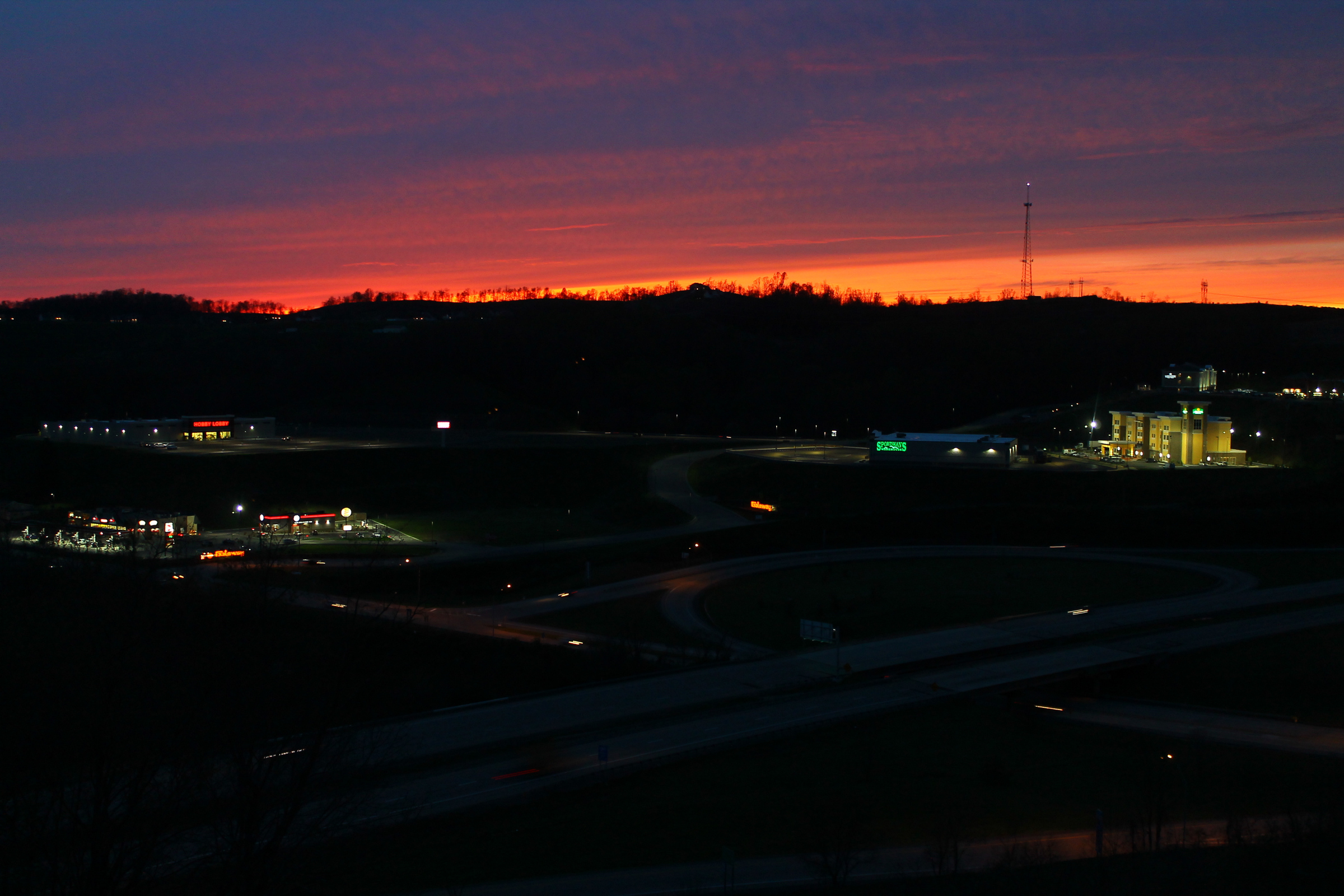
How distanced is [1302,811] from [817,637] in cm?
1199

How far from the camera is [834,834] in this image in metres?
12.0

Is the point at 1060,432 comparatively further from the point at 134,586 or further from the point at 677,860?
the point at 134,586

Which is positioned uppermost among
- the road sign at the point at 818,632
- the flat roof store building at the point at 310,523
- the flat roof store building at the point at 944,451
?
the flat roof store building at the point at 944,451

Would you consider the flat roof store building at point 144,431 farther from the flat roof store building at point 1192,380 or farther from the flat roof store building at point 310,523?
the flat roof store building at point 1192,380

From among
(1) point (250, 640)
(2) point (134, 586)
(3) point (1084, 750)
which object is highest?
(2) point (134, 586)

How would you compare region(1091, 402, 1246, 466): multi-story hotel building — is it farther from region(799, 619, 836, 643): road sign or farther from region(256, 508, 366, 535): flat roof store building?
region(256, 508, 366, 535): flat roof store building

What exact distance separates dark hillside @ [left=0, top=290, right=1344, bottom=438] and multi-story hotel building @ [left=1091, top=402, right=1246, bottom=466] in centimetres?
3522

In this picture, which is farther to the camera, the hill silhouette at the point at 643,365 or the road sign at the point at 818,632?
the hill silhouette at the point at 643,365

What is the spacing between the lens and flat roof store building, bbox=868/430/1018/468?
166 ft

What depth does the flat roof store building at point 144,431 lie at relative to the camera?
210 feet

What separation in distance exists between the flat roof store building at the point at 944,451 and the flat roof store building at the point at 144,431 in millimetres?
42564

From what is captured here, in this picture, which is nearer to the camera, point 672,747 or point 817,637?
point 672,747

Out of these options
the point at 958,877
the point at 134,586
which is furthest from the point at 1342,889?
the point at 134,586

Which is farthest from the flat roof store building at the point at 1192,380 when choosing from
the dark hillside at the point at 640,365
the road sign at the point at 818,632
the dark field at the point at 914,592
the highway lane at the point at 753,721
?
the road sign at the point at 818,632
